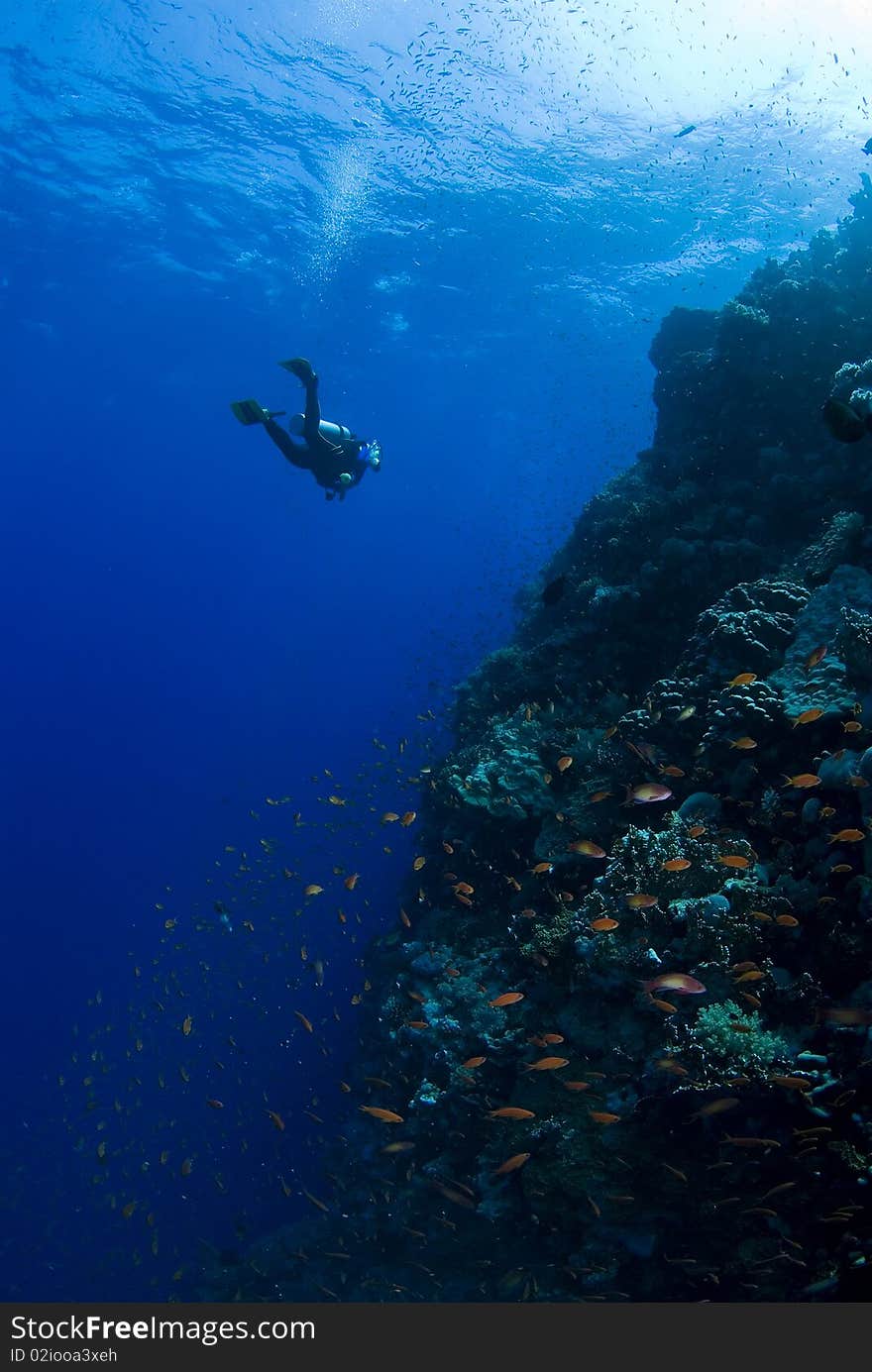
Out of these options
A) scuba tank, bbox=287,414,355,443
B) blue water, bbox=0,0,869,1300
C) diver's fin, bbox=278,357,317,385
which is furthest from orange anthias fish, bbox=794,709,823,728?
scuba tank, bbox=287,414,355,443

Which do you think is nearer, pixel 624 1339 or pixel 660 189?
pixel 624 1339

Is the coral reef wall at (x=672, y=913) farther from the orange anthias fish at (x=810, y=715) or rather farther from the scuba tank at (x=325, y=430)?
the scuba tank at (x=325, y=430)

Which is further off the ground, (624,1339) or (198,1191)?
(198,1191)

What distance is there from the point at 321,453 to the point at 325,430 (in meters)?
0.44

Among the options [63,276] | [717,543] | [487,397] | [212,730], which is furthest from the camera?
[212,730]

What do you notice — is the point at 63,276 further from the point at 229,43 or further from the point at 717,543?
the point at 717,543

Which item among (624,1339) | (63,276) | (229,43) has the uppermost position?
(63,276)

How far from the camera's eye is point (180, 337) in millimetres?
37812

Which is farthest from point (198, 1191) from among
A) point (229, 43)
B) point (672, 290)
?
point (672, 290)

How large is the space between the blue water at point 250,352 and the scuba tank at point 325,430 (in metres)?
5.24

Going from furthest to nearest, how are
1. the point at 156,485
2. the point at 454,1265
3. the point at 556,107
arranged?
the point at 156,485 → the point at 556,107 → the point at 454,1265

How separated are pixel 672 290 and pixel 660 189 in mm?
8326

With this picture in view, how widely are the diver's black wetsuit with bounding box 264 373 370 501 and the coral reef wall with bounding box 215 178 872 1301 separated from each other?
432 centimetres

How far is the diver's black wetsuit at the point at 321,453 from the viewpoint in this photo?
10.6 metres
